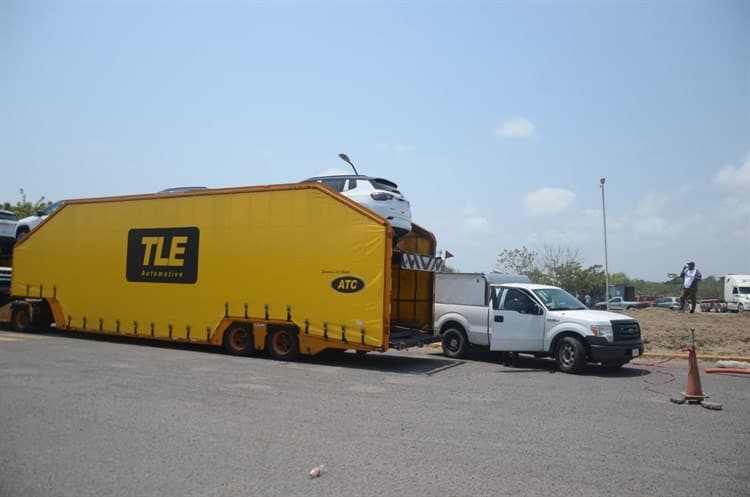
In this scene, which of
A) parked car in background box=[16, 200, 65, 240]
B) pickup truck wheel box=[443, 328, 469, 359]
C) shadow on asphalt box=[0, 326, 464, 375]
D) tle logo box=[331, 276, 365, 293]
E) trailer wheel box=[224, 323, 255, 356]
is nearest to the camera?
tle logo box=[331, 276, 365, 293]

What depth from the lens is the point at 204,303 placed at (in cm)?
1420

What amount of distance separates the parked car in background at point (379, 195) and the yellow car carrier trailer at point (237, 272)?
561 mm

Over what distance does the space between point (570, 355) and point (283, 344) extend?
6197 mm

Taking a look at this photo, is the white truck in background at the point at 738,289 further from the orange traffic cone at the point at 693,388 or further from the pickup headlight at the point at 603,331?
the orange traffic cone at the point at 693,388

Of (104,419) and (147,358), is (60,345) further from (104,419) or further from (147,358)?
(104,419)

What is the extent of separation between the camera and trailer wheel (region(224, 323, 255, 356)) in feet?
44.8

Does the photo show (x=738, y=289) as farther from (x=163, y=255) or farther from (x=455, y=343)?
(x=163, y=255)

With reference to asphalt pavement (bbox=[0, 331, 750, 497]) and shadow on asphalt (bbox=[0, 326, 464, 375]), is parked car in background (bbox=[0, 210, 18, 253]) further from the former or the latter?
asphalt pavement (bbox=[0, 331, 750, 497])

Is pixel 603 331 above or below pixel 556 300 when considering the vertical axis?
below

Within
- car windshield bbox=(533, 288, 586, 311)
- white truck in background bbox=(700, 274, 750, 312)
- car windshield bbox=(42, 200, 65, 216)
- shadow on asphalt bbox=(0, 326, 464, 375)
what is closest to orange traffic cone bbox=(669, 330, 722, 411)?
car windshield bbox=(533, 288, 586, 311)

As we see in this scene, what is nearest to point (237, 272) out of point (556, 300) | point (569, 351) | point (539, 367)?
point (539, 367)

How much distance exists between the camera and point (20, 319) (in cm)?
1847

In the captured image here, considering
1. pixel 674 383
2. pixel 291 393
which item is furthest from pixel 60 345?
pixel 674 383

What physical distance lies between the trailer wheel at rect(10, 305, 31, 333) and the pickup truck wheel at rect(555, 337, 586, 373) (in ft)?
51.2
